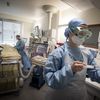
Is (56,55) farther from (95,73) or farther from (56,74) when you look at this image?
(95,73)

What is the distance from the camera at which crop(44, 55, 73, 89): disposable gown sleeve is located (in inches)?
38.1

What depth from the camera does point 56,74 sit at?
3.28ft

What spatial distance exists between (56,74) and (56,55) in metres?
0.20

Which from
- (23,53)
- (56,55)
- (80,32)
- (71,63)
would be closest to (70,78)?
(71,63)

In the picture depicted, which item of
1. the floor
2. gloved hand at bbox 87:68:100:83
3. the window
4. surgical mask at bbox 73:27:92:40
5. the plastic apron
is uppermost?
the window

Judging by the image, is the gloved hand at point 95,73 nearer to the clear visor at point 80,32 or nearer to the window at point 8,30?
the clear visor at point 80,32

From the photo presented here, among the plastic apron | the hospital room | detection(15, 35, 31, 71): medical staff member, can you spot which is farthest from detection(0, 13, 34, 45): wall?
the plastic apron

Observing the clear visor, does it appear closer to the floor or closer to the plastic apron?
the plastic apron

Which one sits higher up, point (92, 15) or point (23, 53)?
point (92, 15)

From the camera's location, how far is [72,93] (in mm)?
Answer: 1156

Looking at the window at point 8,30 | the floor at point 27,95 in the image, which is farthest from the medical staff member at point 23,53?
the window at point 8,30

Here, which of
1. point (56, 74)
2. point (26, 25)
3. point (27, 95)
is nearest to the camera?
point (56, 74)

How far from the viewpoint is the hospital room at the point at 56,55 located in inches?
44.3

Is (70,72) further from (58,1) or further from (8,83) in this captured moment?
(58,1)
